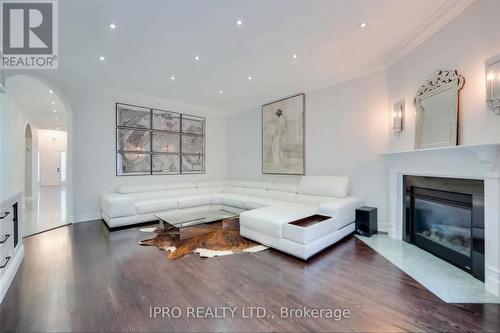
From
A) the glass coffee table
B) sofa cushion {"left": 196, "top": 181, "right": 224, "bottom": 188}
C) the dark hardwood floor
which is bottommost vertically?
the dark hardwood floor

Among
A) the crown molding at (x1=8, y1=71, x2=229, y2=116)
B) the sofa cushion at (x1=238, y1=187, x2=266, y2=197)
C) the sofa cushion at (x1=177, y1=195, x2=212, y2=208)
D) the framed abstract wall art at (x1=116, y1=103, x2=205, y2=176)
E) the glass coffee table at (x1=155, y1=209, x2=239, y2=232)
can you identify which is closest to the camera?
the glass coffee table at (x1=155, y1=209, x2=239, y2=232)

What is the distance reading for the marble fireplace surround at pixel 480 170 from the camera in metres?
2.01

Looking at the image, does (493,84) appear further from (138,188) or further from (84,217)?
(84,217)

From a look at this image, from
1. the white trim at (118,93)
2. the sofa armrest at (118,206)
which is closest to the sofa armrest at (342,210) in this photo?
the sofa armrest at (118,206)

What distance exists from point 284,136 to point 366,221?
8.73 ft

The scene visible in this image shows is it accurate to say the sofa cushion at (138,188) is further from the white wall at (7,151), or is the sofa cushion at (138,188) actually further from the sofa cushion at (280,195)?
the sofa cushion at (280,195)

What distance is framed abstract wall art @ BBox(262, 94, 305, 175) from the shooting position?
5059mm

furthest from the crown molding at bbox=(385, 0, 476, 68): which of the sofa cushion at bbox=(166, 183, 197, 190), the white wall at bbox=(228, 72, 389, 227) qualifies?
the sofa cushion at bbox=(166, 183, 197, 190)

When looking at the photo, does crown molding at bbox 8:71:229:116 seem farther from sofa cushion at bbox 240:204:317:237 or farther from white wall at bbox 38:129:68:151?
white wall at bbox 38:129:68:151


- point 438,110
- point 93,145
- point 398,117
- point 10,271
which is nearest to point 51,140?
point 93,145

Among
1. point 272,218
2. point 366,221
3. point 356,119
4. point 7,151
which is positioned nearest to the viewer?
point 272,218

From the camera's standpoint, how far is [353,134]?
4211 millimetres

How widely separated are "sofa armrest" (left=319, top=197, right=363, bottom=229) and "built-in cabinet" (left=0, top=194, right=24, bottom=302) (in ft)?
12.3

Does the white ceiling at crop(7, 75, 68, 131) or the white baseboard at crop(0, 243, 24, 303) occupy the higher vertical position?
the white ceiling at crop(7, 75, 68, 131)
